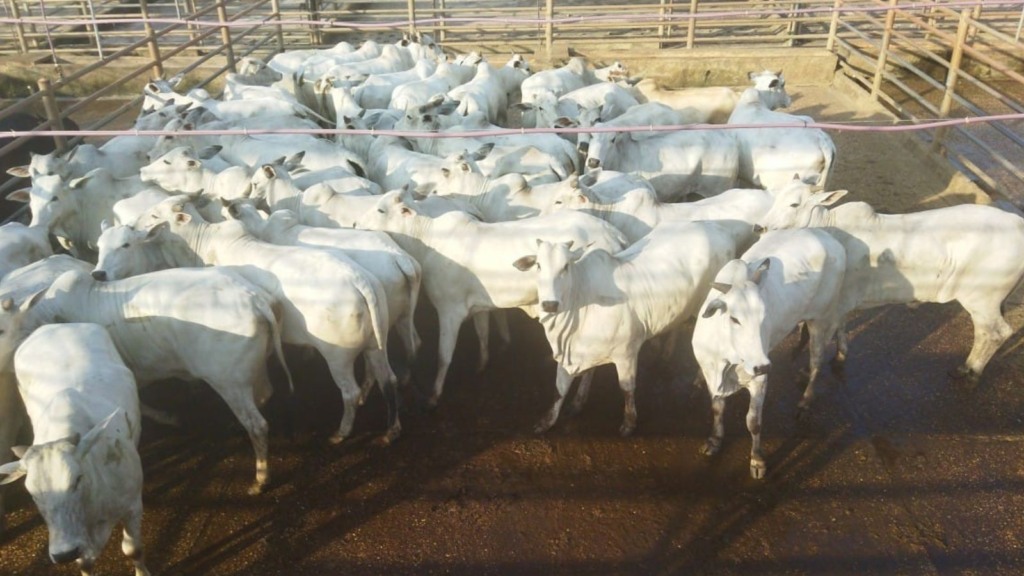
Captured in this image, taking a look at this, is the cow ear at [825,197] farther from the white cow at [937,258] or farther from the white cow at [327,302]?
the white cow at [327,302]

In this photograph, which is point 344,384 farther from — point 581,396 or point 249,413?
point 581,396

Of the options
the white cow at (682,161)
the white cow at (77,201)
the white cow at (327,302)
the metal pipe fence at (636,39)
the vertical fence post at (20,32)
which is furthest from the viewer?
the vertical fence post at (20,32)

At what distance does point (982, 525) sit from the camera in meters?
4.82

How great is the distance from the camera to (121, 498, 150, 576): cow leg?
14.2 ft

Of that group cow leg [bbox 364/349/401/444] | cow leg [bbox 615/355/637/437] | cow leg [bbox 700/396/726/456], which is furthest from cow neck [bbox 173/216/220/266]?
cow leg [bbox 700/396/726/456]

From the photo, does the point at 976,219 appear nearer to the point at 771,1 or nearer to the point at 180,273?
the point at 180,273

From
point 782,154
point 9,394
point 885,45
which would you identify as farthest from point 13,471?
point 885,45

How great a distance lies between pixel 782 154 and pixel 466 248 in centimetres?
389

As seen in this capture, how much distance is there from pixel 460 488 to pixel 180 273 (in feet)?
7.58

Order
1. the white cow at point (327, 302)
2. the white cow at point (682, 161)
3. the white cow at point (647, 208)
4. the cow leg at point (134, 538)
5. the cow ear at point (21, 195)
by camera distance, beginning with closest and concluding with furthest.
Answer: the cow leg at point (134, 538) → the white cow at point (327, 302) → the white cow at point (647, 208) → the cow ear at point (21, 195) → the white cow at point (682, 161)

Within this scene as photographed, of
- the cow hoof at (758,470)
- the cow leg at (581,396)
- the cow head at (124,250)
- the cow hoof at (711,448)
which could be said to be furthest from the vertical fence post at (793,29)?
the cow head at (124,250)

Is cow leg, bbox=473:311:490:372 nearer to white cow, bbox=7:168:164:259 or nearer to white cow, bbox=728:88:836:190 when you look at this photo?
white cow, bbox=7:168:164:259

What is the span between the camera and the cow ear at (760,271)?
16.6 feet

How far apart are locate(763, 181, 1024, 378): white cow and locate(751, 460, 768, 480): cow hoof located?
151 centimetres
